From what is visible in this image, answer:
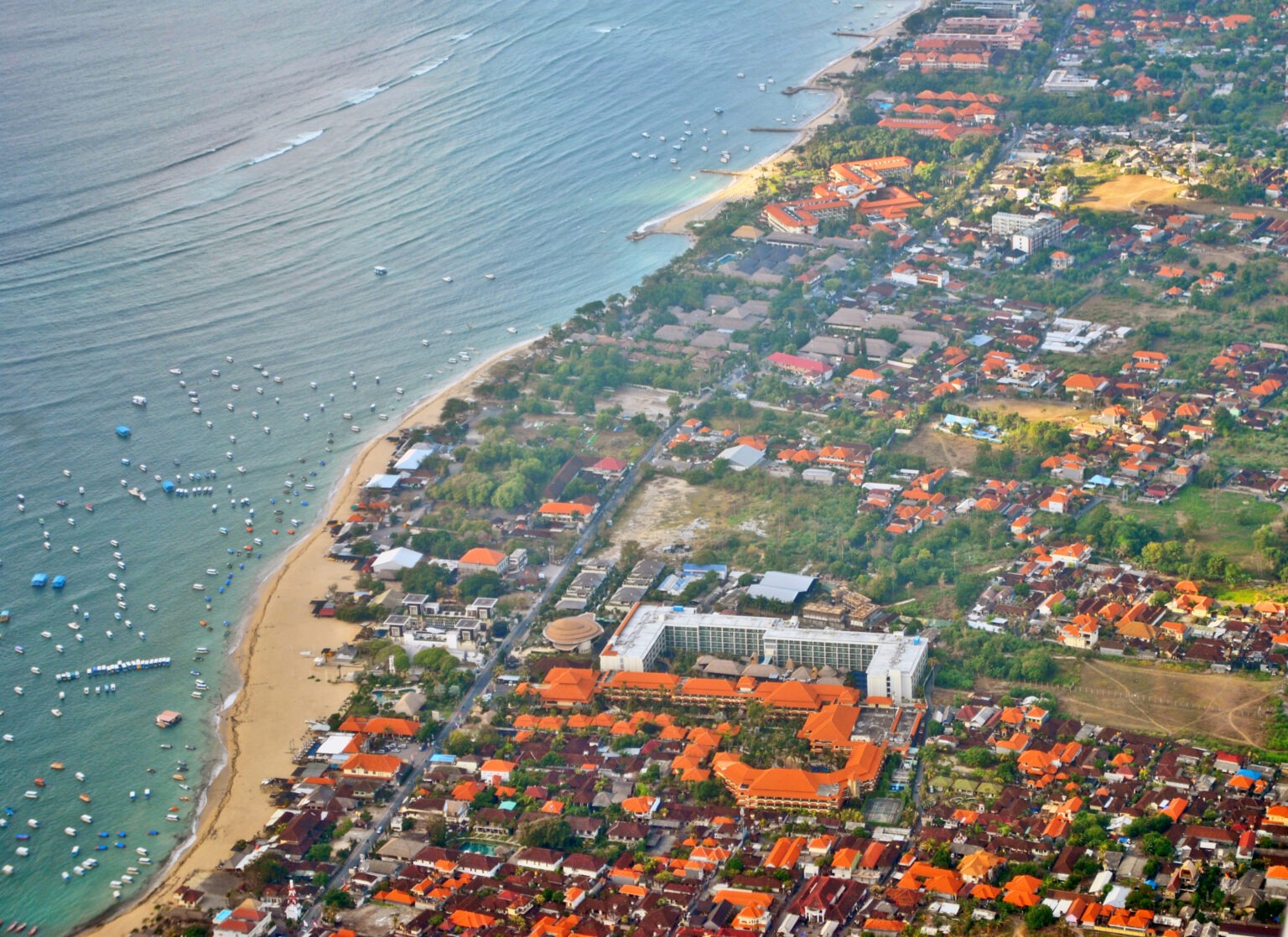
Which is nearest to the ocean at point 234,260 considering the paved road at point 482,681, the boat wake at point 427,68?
the boat wake at point 427,68

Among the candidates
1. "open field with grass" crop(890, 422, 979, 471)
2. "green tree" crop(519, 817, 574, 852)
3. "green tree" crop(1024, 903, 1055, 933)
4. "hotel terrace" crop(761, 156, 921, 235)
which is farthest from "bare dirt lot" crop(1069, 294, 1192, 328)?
"green tree" crop(519, 817, 574, 852)

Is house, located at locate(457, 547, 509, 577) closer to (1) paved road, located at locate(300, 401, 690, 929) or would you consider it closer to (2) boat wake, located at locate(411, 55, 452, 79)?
(1) paved road, located at locate(300, 401, 690, 929)

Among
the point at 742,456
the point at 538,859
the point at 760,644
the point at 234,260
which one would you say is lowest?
the point at 760,644

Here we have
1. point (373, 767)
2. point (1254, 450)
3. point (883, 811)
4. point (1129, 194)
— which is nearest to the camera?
point (883, 811)

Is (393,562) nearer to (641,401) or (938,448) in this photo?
(641,401)

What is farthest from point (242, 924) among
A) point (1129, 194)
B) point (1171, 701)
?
point (1129, 194)

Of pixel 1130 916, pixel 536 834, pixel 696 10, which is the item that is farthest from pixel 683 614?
pixel 696 10
